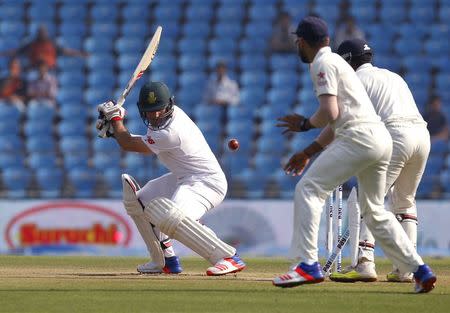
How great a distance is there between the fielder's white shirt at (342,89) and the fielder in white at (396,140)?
2.18 ft

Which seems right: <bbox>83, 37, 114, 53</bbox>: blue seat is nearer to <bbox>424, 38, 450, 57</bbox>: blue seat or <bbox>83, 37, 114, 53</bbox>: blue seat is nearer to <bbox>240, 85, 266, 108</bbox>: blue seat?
<bbox>240, 85, 266, 108</bbox>: blue seat

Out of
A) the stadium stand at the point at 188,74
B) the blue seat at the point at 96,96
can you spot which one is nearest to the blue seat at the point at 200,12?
the stadium stand at the point at 188,74

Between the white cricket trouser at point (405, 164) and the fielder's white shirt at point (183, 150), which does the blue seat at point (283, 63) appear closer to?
the fielder's white shirt at point (183, 150)

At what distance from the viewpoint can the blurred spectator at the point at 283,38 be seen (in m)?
16.2

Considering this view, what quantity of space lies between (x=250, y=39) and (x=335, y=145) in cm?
1001

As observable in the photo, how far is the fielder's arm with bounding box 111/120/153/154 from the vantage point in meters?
8.15

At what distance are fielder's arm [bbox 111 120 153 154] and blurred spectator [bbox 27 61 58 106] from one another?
760 centimetres

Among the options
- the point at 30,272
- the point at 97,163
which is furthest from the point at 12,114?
the point at 30,272

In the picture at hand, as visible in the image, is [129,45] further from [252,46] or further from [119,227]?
[119,227]

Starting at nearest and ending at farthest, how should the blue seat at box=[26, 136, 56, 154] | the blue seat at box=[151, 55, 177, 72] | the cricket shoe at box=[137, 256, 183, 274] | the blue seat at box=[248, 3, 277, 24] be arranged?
1. the cricket shoe at box=[137, 256, 183, 274]
2. the blue seat at box=[26, 136, 56, 154]
3. the blue seat at box=[151, 55, 177, 72]
4. the blue seat at box=[248, 3, 277, 24]

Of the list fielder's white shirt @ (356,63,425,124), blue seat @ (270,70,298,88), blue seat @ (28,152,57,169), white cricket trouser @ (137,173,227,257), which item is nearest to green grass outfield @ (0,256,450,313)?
white cricket trouser @ (137,173,227,257)

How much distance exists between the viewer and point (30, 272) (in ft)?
27.5

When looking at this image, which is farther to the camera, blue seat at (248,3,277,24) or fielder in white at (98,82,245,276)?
blue seat at (248,3,277,24)

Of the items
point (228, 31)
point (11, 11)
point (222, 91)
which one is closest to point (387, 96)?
point (222, 91)
